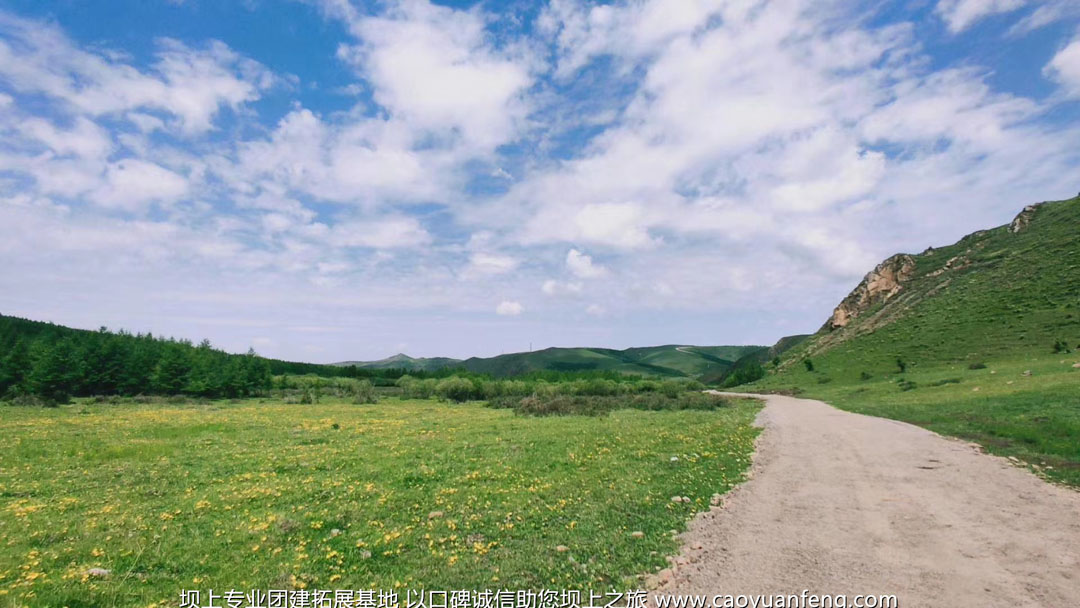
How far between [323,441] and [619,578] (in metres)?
24.5

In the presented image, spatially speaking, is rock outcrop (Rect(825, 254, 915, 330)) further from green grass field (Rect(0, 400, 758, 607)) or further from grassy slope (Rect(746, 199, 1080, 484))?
green grass field (Rect(0, 400, 758, 607))

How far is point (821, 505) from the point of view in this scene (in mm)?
13070

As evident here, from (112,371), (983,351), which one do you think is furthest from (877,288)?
(112,371)

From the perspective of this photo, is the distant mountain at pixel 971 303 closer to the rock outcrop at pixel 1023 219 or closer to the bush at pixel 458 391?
the rock outcrop at pixel 1023 219

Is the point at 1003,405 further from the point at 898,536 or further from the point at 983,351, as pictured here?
the point at 983,351

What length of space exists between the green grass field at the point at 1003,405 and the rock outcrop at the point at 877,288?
6536 cm

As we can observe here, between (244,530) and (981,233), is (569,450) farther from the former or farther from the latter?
(981,233)

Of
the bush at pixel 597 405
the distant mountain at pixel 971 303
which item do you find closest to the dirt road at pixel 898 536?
the bush at pixel 597 405

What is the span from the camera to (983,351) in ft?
228

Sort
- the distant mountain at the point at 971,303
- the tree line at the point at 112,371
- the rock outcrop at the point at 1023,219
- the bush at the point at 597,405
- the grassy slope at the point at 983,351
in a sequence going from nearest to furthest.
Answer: the grassy slope at the point at 983,351 → the bush at the point at 597,405 → the distant mountain at the point at 971,303 → the tree line at the point at 112,371 → the rock outcrop at the point at 1023,219

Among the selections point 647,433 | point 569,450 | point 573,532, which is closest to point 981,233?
point 647,433

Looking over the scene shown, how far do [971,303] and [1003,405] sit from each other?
236ft

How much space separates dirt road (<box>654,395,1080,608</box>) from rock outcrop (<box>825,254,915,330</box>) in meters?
132

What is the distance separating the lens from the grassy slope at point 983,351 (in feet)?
86.4
